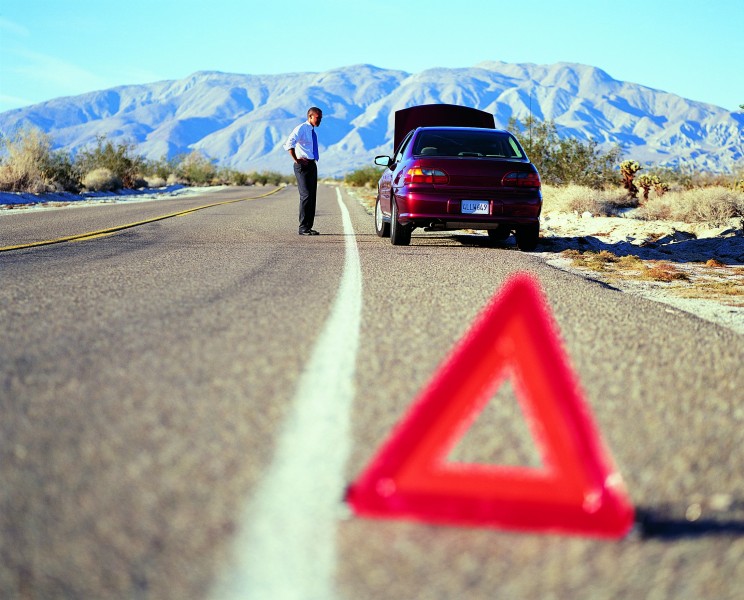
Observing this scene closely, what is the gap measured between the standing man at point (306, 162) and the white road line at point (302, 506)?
9.02 m

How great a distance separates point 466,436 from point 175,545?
1.24 metres

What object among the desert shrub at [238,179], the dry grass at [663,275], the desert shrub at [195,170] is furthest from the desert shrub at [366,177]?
the dry grass at [663,275]

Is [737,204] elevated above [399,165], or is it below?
below

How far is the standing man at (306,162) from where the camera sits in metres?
12.7

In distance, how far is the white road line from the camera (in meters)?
2.07

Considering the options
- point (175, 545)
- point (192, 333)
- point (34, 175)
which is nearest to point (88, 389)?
point (192, 333)

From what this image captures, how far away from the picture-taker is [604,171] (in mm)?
31047

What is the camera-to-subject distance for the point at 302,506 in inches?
97.9

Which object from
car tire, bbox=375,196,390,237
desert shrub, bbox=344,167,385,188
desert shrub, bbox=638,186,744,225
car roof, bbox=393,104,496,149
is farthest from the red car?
desert shrub, bbox=344,167,385,188

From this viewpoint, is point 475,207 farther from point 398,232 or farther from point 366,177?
point 366,177

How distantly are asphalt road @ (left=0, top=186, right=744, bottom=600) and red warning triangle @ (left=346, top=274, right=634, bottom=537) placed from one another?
6cm

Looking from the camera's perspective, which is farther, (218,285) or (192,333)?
(218,285)

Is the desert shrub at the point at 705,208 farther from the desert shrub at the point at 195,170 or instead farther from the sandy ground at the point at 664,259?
the desert shrub at the point at 195,170

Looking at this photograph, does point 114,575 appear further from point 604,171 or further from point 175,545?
point 604,171
